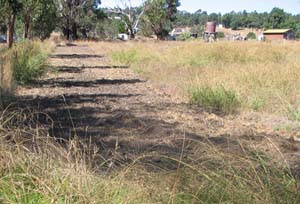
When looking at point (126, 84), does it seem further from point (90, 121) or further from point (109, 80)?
point (90, 121)

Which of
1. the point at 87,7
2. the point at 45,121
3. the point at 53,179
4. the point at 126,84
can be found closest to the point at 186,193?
the point at 53,179

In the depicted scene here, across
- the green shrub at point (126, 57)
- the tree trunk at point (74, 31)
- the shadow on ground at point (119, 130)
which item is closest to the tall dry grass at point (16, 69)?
the shadow on ground at point (119, 130)

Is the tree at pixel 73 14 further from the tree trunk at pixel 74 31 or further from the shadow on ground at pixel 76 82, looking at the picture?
the shadow on ground at pixel 76 82

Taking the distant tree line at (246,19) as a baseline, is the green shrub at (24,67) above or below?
above

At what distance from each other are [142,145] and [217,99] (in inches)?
144

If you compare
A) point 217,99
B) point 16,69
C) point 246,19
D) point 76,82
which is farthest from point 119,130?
point 246,19

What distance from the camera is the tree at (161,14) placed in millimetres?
70438

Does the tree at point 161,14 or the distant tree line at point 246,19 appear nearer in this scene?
the tree at point 161,14

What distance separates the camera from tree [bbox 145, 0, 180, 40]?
7044 centimetres

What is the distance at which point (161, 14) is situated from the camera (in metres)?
71.0

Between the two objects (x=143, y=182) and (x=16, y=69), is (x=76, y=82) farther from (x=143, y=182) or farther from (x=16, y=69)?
(x=143, y=182)

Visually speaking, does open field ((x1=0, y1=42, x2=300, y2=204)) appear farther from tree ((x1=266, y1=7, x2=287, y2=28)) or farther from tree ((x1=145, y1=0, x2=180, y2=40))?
tree ((x1=266, y1=7, x2=287, y2=28))

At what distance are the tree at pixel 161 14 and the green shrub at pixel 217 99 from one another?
60729 millimetres

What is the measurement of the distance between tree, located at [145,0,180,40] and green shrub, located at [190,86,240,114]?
60.7 m
